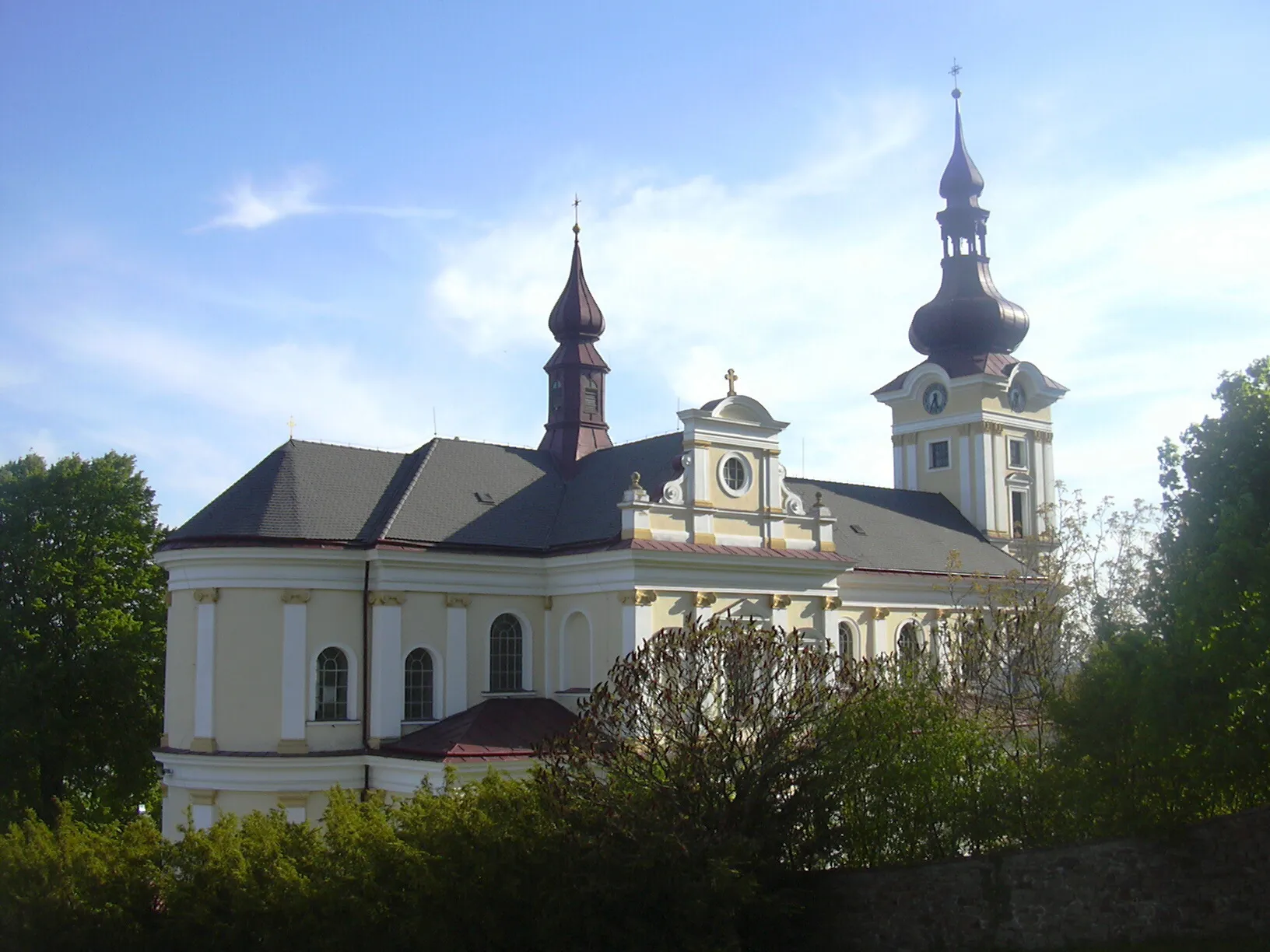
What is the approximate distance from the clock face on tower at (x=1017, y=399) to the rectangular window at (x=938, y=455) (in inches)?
107

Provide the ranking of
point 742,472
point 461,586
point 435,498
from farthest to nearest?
point 742,472 < point 435,498 < point 461,586

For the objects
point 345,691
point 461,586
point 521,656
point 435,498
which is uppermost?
point 435,498

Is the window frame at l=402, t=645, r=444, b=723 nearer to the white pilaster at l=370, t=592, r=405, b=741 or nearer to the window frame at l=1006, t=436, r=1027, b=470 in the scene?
the white pilaster at l=370, t=592, r=405, b=741

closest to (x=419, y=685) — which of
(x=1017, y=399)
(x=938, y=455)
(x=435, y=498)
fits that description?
(x=435, y=498)

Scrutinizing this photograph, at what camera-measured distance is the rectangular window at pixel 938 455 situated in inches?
1838

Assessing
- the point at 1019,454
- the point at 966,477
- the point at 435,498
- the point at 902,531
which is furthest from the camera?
the point at 1019,454

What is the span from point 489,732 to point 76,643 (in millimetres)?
14294

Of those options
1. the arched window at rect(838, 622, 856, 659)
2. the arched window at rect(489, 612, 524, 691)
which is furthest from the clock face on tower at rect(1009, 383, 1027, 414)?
the arched window at rect(489, 612, 524, 691)

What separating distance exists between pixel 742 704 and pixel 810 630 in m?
14.5

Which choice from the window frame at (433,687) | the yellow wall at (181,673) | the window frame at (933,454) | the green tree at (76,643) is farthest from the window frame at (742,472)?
the green tree at (76,643)

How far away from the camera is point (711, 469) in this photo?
32.5m

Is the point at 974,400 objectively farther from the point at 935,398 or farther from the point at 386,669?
the point at 386,669

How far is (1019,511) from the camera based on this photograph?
154ft

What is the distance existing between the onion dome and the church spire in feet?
48.2
